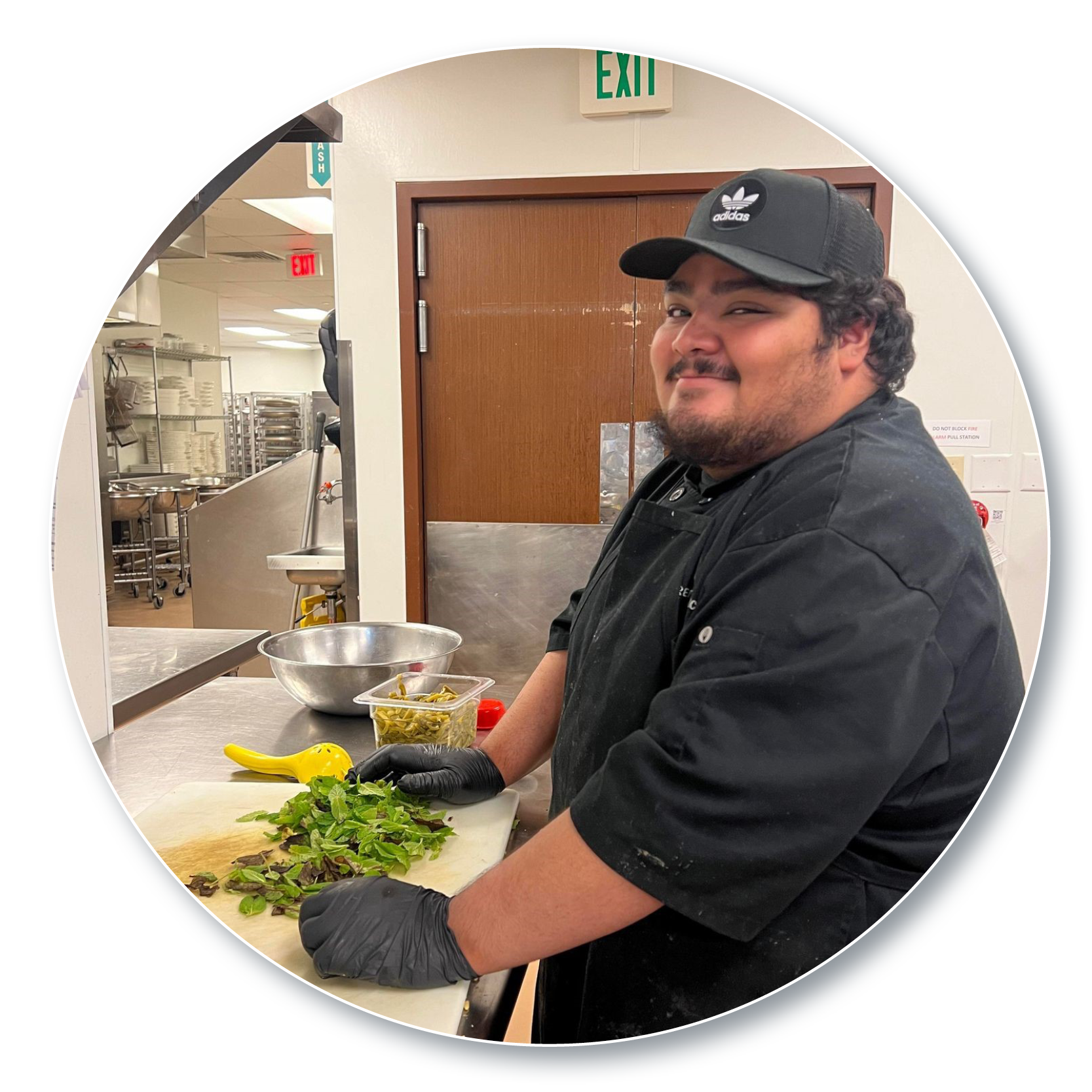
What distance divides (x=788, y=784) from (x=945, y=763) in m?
0.14

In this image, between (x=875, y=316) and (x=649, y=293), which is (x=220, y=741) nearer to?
(x=875, y=316)

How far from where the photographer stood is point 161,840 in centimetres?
75

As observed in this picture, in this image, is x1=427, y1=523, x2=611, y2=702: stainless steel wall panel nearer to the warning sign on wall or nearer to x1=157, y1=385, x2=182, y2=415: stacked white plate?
the warning sign on wall

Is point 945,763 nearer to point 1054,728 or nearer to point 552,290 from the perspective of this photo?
point 1054,728

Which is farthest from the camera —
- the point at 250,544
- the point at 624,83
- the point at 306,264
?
the point at 306,264

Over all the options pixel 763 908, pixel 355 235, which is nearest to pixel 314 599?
pixel 355 235

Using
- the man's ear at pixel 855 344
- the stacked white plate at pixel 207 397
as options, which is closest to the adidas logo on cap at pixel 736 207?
the man's ear at pixel 855 344

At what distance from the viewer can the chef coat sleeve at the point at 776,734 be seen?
→ 1.60ft

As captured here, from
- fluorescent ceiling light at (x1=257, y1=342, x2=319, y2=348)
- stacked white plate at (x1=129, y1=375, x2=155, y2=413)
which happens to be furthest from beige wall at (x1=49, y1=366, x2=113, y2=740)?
fluorescent ceiling light at (x1=257, y1=342, x2=319, y2=348)

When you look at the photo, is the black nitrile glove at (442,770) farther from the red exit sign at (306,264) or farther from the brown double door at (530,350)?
the red exit sign at (306,264)

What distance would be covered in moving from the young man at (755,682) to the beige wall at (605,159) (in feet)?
3.42

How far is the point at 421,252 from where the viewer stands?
176 cm

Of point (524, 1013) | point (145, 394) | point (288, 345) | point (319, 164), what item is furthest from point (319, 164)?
point (288, 345)

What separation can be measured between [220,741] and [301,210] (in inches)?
130
